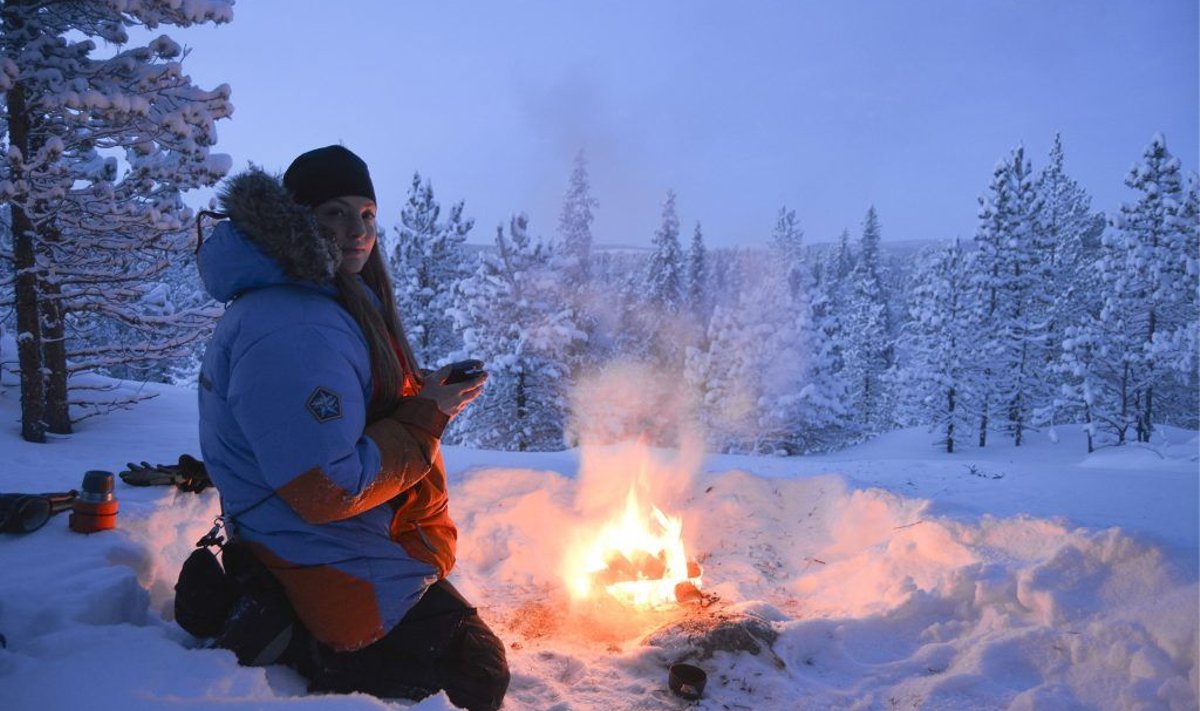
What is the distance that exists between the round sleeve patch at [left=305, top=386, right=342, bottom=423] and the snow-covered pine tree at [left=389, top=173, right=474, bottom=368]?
78.7 feet

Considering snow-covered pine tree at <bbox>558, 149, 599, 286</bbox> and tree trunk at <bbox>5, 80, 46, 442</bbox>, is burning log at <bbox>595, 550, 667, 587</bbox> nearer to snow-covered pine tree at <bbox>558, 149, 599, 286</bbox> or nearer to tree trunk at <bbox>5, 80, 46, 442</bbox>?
tree trunk at <bbox>5, 80, 46, 442</bbox>

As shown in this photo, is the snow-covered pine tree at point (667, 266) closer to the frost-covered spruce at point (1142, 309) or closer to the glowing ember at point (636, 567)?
the frost-covered spruce at point (1142, 309)

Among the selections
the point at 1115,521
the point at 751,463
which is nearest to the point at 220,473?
the point at 1115,521

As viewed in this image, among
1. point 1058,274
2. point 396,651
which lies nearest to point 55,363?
point 396,651

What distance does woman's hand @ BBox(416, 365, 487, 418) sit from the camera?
2676mm

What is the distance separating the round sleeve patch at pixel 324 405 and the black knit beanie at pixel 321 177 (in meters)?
1.01

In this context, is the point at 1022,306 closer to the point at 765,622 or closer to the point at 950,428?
the point at 950,428

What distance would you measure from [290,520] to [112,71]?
26.4ft

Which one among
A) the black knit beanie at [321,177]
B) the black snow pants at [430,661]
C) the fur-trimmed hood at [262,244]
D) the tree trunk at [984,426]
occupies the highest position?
the black knit beanie at [321,177]

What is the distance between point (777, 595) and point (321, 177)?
15.2 ft

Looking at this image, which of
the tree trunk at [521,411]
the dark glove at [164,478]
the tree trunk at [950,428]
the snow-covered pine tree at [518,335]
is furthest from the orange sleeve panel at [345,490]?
the tree trunk at [950,428]

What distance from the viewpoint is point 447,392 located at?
2.68 meters

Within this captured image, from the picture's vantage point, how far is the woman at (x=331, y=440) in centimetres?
227

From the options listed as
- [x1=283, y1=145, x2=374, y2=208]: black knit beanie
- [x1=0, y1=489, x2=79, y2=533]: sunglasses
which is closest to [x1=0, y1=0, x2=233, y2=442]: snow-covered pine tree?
[x1=0, y1=489, x2=79, y2=533]: sunglasses
